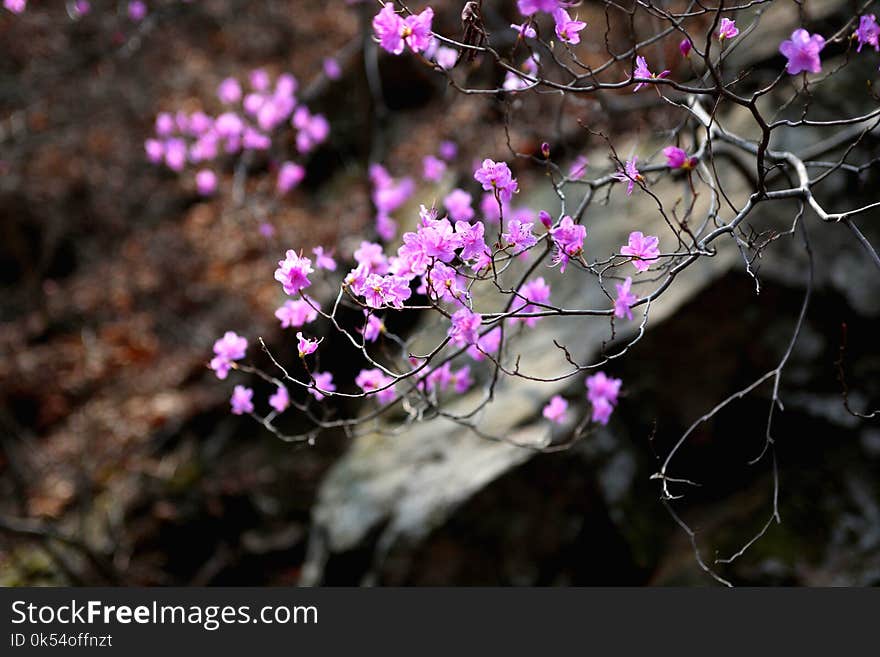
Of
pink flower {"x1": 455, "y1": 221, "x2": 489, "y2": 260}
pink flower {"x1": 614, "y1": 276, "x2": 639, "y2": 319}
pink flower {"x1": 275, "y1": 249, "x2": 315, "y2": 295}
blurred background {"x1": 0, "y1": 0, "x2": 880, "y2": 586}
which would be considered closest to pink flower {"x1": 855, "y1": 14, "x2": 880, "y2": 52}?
blurred background {"x1": 0, "y1": 0, "x2": 880, "y2": 586}

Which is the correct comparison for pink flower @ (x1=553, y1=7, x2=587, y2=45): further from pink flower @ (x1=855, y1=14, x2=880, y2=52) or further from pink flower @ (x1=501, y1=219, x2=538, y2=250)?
pink flower @ (x1=855, y1=14, x2=880, y2=52)

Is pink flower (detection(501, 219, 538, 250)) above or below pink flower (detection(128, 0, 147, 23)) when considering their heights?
below

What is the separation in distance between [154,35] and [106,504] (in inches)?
222

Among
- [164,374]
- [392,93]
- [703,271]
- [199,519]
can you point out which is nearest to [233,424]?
[199,519]

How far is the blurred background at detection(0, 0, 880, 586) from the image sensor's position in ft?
10.3

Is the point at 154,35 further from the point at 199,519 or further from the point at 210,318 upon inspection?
the point at 199,519

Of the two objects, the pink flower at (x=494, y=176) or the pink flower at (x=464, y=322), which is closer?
the pink flower at (x=494, y=176)

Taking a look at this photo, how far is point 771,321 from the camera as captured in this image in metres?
3.19

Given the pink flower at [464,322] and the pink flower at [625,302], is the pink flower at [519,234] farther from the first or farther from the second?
the pink flower at [625,302]

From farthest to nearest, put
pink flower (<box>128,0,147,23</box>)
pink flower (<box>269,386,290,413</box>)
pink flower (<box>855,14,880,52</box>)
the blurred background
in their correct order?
pink flower (<box>128,0,147,23</box>) < the blurred background < pink flower (<box>269,386,290,413</box>) < pink flower (<box>855,14,880,52</box>)

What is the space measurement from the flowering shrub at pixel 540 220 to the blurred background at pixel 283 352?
18 centimetres

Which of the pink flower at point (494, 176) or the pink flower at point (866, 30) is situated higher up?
the pink flower at point (866, 30)

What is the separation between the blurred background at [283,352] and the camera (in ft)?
10.3

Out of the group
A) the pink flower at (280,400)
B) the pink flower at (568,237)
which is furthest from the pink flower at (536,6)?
→ the pink flower at (280,400)
